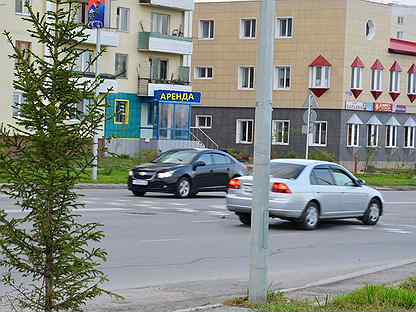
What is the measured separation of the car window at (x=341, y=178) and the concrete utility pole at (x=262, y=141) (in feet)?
38.9

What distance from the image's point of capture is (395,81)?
65875 millimetres

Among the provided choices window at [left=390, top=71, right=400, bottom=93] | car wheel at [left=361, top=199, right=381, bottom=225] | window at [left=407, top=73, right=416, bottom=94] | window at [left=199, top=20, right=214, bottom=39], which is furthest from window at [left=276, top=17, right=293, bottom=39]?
car wheel at [left=361, top=199, right=381, bottom=225]

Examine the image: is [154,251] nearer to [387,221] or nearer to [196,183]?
[387,221]

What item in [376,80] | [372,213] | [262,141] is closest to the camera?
[262,141]

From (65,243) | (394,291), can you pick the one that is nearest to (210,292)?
(394,291)

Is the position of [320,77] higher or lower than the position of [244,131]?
higher

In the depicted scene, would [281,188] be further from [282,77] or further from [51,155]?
[282,77]

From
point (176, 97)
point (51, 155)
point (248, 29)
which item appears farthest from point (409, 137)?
point (51, 155)

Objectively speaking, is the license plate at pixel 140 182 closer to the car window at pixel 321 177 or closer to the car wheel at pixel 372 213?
the car wheel at pixel 372 213

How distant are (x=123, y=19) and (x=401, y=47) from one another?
2170 cm

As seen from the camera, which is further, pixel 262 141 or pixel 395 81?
pixel 395 81

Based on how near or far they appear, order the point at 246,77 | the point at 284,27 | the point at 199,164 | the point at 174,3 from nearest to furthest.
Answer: the point at 199,164, the point at 174,3, the point at 284,27, the point at 246,77

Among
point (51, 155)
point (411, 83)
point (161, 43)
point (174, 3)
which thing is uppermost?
point (174, 3)

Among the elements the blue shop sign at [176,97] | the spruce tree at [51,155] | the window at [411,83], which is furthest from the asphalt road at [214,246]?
the window at [411,83]
